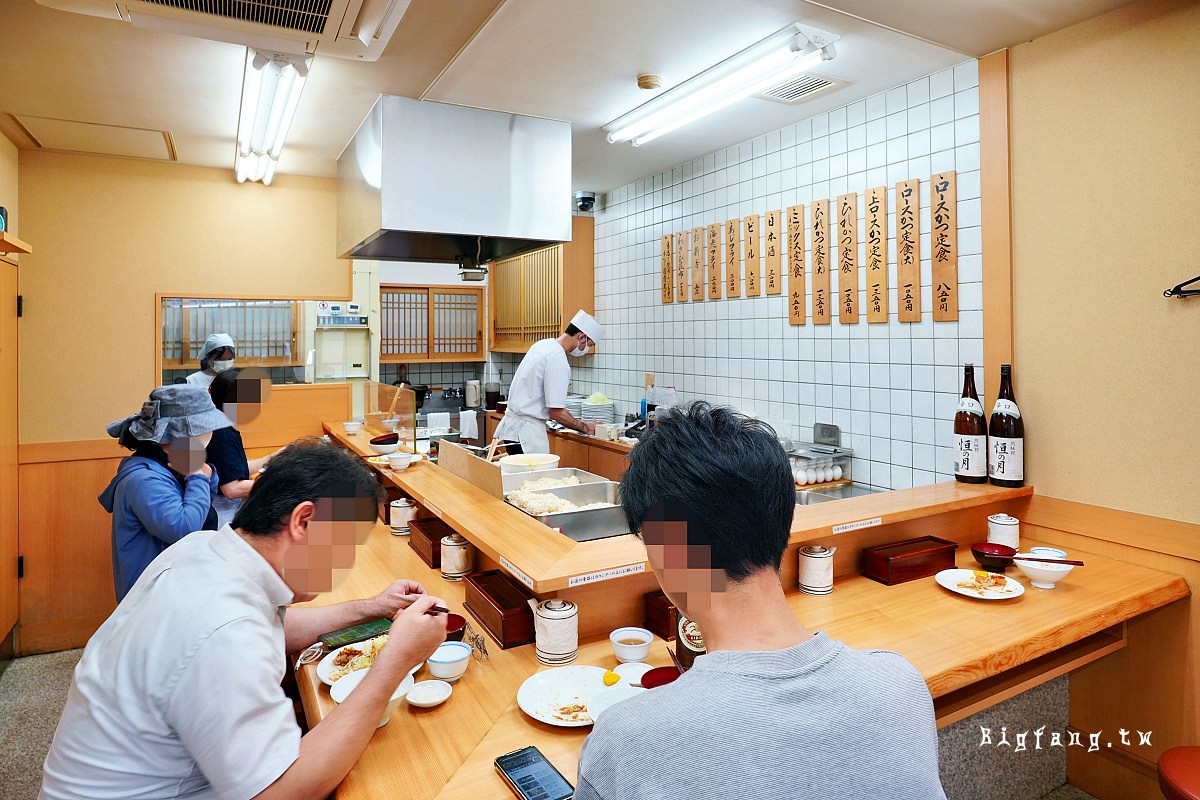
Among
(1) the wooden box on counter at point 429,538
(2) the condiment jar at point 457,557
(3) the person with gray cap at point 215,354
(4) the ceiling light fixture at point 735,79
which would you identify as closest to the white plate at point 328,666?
(2) the condiment jar at point 457,557

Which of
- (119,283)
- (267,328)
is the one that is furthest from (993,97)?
(119,283)

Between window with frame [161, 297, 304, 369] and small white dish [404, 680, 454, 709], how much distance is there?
373 cm

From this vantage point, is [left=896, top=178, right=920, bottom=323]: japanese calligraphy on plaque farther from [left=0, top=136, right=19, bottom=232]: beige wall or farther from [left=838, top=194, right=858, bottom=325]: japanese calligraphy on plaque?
[left=0, top=136, right=19, bottom=232]: beige wall

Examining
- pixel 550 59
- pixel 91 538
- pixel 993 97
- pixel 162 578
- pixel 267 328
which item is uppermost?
Result: pixel 550 59

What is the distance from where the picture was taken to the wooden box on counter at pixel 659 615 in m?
1.80

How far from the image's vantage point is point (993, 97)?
2748 mm

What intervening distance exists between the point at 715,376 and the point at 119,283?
12.4 ft

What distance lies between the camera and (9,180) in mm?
3785

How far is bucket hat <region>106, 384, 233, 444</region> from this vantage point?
2.24 meters

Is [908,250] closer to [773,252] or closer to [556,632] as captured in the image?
[773,252]

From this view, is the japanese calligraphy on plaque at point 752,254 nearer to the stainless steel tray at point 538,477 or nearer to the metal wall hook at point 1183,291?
the stainless steel tray at point 538,477

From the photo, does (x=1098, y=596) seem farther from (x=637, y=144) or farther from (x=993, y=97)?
(x=637, y=144)

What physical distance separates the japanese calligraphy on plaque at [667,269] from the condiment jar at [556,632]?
3.30 metres

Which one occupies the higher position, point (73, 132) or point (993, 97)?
point (73, 132)
